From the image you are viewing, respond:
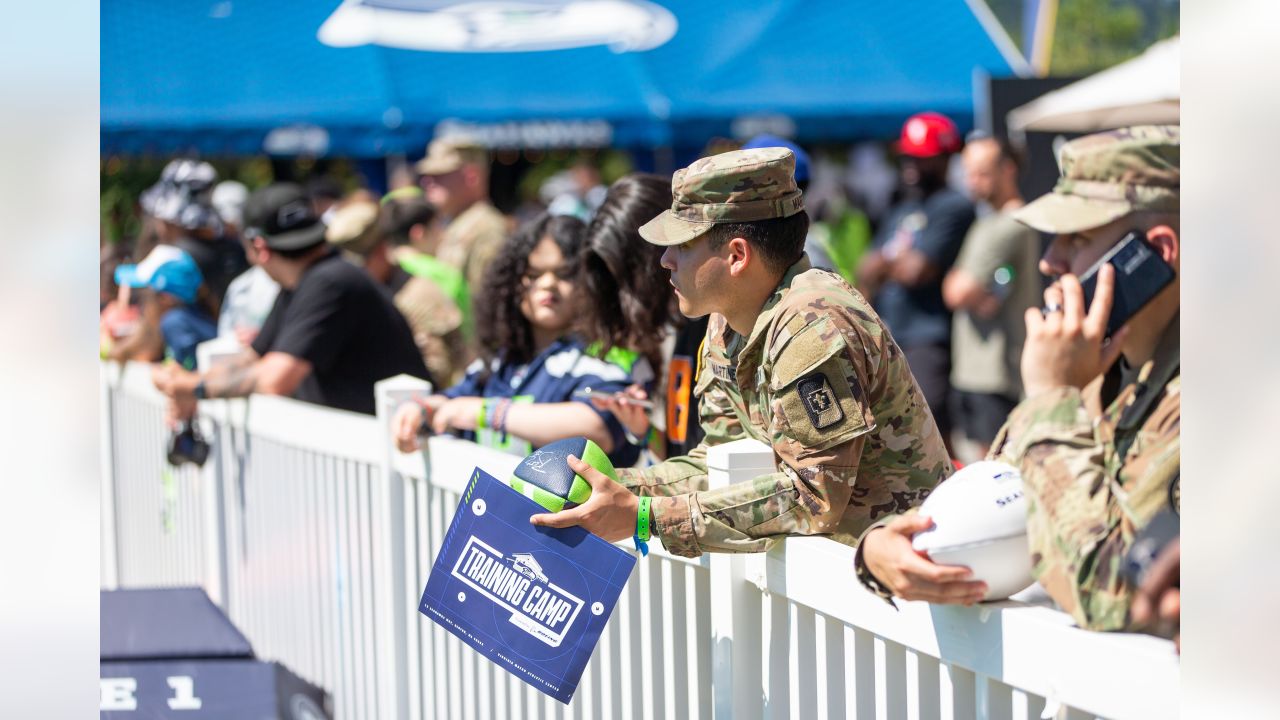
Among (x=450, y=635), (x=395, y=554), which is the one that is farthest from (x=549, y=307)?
(x=450, y=635)

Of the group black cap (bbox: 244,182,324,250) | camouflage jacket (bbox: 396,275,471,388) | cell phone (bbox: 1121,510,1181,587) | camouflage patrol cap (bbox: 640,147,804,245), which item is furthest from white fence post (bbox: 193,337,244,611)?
cell phone (bbox: 1121,510,1181,587)

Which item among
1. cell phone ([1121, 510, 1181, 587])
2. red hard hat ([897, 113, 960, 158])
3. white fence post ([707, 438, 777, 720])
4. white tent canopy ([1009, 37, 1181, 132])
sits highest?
white tent canopy ([1009, 37, 1181, 132])

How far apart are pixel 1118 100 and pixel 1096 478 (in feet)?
20.8

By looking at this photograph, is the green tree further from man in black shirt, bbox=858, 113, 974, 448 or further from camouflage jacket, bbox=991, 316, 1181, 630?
camouflage jacket, bbox=991, 316, 1181, 630

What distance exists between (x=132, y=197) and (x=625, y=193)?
43.8 ft

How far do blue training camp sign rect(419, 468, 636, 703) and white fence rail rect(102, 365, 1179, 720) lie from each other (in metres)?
0.31

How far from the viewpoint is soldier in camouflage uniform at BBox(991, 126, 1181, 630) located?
183 cm

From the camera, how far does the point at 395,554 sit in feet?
13.4

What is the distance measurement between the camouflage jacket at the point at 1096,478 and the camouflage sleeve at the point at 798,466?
267mm

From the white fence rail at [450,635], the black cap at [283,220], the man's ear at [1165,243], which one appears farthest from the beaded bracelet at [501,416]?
the black cap at [283,220]

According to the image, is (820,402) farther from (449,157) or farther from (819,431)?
(449,157)
